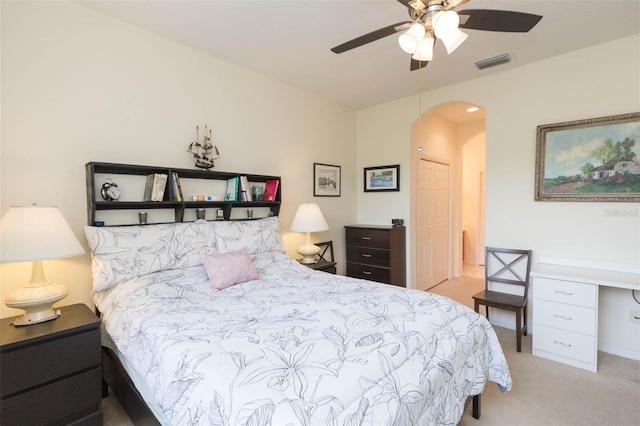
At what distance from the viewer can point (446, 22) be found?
148 centimetres

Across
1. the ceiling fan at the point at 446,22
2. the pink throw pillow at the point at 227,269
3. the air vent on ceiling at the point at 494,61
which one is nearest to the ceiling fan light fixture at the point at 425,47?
the ceiling fan at the point at 446,22

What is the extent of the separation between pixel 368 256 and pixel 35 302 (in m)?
3.21

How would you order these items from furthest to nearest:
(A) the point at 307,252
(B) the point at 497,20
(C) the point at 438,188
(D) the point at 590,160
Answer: (C) the point at 438,188 < (A) the point at 307,252 < (D) the point at 590,160 < (B) the point at 497,20

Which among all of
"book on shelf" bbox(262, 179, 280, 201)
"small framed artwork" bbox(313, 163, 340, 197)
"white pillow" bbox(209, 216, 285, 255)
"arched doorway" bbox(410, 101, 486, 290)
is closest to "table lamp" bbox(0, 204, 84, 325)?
"white pillow" bbox(209, 216, 285, 255)

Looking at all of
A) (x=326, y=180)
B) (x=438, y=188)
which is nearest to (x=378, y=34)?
(x=326, y=180)

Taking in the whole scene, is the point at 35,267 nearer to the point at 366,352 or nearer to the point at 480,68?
the point at 366,352

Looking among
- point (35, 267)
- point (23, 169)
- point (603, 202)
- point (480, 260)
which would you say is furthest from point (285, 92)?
point (480, 260)

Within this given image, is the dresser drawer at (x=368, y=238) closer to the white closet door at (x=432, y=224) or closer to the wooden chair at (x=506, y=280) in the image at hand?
the white closet door at (x=432, y=224)

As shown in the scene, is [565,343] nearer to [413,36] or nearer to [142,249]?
[413,36]

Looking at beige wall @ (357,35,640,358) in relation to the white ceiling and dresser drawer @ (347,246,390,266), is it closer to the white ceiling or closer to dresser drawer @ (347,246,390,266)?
the white ceiling

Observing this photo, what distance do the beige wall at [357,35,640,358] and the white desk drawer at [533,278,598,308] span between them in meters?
0.54

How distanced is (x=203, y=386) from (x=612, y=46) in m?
4.00

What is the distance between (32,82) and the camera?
6.55 ft

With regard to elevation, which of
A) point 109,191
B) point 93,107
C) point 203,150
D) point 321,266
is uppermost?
point 93,107
